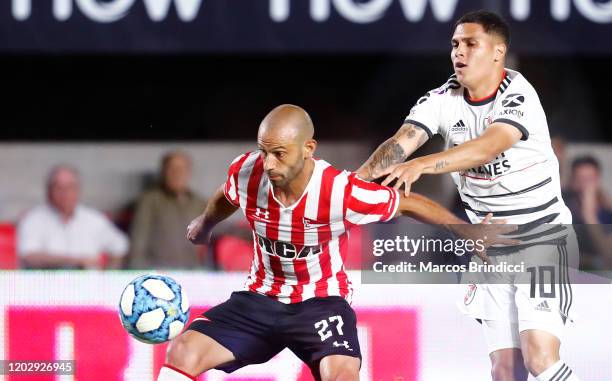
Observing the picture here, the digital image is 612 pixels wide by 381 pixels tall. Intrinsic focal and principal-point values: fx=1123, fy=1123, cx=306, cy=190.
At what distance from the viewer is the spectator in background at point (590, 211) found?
5730mm

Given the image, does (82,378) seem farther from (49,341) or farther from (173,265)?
(173,265)

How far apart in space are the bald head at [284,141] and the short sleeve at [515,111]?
791mm

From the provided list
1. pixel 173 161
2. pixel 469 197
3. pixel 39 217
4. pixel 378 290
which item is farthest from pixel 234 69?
pixel 469 197

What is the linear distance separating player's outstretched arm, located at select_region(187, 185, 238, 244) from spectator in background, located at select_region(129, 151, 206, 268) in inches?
74.8

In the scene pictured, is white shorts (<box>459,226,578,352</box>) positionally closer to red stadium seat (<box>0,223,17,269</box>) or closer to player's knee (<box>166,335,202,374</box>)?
player's knee (<box>166,335,202,374</box>)

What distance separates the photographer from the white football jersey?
4469 mm

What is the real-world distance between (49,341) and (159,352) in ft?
1.76

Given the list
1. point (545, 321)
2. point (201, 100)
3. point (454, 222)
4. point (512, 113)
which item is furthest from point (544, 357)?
point (201, 100)

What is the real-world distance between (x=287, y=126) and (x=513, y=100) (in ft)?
3.18

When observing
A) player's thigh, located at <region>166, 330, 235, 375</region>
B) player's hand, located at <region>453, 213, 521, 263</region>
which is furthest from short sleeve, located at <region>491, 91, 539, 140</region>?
player's thigh, located at <region>166, 330, 235, 375</region>

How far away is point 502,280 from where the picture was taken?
458 cm

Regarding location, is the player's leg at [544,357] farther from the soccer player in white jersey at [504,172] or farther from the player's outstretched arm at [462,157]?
the player's outstretched arm at [462,157]

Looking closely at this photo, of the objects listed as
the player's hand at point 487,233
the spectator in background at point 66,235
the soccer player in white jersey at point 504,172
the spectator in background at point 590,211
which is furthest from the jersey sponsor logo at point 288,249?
the spectator in background at point 66,235

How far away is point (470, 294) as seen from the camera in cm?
473
